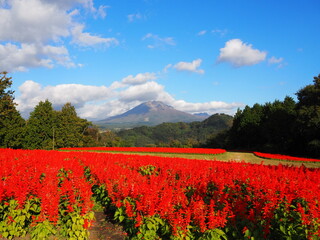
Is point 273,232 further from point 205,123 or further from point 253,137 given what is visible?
point 205,123

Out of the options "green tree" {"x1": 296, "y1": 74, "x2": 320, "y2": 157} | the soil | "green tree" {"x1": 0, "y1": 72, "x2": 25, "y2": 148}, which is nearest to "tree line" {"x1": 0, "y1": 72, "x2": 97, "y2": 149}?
"green tree" {"x1": 0, "y1": 72, "x2": 25, "y2": 148}

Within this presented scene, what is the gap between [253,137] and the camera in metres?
60.1

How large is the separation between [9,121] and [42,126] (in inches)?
322

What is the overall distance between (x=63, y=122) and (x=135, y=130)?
129 metres

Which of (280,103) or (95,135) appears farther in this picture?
(95,135)

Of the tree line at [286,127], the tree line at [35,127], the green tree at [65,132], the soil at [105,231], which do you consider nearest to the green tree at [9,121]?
the tree line at [35,127]

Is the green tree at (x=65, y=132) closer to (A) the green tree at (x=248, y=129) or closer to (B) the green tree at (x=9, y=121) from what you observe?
(B) the green tree at (x=9, y=121)

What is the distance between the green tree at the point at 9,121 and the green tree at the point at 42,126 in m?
3.34

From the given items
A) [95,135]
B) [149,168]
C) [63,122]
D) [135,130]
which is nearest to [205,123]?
[135,130]

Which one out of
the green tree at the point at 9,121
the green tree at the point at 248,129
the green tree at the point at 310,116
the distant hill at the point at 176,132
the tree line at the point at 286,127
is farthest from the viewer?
Result: the distant hill at the point at 176,132

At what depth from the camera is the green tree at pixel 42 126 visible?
50594 mm

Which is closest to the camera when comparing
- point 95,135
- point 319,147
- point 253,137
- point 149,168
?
point 149,168

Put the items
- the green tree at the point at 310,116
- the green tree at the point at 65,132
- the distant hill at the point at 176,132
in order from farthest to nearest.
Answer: the distant hill at the point at 176,132 → the green tree at the point at 65,132 → the green tree at the point at 310,116

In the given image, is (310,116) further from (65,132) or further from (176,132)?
(176,132)
